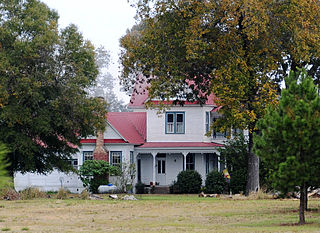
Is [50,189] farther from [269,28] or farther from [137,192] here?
[269,28]

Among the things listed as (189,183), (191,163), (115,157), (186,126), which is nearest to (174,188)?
(189,183)

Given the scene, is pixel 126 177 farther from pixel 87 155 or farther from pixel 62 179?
pixel 62 179

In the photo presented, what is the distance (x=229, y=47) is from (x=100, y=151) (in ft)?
49.9

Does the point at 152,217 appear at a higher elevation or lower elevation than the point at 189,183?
lower

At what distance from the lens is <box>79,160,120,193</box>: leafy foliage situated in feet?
126

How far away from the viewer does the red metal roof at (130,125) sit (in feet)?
140

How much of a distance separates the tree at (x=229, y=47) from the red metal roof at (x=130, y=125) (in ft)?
40.7

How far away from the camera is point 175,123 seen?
42344 mm

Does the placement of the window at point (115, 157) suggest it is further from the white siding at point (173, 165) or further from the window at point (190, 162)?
the window at point (190, 162)

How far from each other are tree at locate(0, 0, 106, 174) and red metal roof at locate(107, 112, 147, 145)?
10401 millimetres

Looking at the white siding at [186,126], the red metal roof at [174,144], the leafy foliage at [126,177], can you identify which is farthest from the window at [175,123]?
the leafy foliage at [126,177]

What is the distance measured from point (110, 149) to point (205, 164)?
7112 mm

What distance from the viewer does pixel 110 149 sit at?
4144 cm

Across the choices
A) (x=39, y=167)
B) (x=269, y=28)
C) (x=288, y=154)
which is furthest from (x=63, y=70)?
(x=288, y=154)
